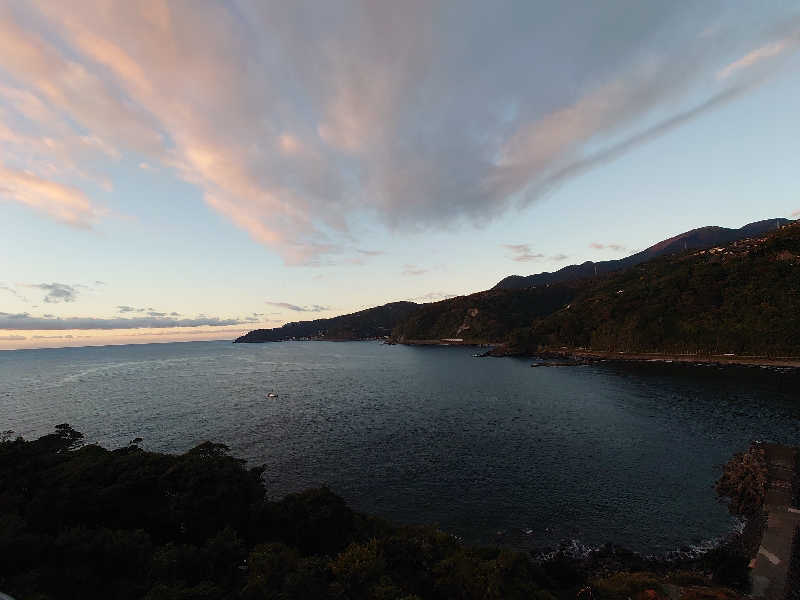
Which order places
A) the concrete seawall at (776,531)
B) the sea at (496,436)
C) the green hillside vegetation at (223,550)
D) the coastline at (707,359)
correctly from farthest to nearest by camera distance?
the coastline at (707,359) → the sea at (496,436) → the concrete seawall at (776,531) → the green hillside vegetation at (223,550)

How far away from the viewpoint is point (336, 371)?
182625mm

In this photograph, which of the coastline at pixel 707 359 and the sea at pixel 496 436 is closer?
the sea at pixel 496 436

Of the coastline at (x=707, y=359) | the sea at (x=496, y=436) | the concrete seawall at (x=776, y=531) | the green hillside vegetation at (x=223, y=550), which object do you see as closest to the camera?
the green hillside vegetation at (x=223, y=550)

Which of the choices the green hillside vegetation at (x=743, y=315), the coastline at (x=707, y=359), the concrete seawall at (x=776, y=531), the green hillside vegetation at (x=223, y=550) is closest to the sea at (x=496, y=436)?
the concrete seawall at (x=776, y=531)

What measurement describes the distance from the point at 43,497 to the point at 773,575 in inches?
2410

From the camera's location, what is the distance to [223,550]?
2520 centimetres

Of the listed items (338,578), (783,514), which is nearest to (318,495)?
(338,578)

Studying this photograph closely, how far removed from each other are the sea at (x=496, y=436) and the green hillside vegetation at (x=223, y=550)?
10589 millimetres

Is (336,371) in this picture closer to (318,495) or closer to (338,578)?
(318,495)

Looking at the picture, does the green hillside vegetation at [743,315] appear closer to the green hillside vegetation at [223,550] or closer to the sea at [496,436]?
the sea at [496,436]

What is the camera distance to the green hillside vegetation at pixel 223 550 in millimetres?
21703

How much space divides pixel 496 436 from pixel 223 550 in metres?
58.9

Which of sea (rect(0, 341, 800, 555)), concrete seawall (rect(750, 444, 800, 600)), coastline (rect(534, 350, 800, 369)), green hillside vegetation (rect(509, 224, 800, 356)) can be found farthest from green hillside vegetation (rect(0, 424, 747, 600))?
green hillside vegetation (rect(509, 224, 800, 356))

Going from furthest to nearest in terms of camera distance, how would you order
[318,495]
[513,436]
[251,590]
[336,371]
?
1. [336,371]
2. [513,436]
3. [318,495]
4. [251,590]
